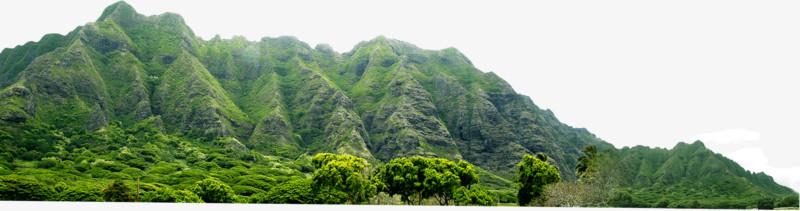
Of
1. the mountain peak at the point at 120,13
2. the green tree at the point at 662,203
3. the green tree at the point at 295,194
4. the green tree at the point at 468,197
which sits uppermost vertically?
the mountain peak at the point at 120,13

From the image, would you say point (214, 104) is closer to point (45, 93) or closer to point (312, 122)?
point (312, 122)

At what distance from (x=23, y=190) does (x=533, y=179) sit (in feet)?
144

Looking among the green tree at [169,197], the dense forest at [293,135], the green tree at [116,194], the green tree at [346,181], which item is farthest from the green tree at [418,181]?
the green tree at [116,194]

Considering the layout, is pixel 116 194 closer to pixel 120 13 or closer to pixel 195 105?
pixel 195 105

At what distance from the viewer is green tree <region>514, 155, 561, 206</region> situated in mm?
45438

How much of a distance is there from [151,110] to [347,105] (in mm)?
49073

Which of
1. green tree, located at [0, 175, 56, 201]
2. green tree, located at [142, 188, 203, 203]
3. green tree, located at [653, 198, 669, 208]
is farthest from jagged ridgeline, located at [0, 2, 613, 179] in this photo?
green tree, located at [653, 198, 669, 208]

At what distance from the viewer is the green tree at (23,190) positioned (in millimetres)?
41812

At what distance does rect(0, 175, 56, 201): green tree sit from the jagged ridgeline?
2283 inches

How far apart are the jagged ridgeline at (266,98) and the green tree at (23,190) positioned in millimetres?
57989

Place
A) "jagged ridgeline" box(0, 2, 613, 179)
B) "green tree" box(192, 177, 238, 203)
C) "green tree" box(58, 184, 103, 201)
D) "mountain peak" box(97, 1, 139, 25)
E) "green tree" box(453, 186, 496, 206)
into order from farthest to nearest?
"mountain peak" box(97, 1, 139, 25), "jagged ridgeline" box(0, 2, 613, 179), "green tree" box(192, 177, 238, 203), "green tree" box(453, 186, 496, 206), "green tree" box(58, 184, 103, 201)

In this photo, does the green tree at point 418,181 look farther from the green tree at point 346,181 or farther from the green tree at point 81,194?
the green tree at point 81,194

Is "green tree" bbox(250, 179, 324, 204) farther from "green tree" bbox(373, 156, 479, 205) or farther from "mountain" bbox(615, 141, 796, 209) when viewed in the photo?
"mountain" bbox(615, 141, 796, 209)

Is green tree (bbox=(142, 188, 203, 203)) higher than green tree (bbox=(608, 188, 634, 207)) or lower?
lower
